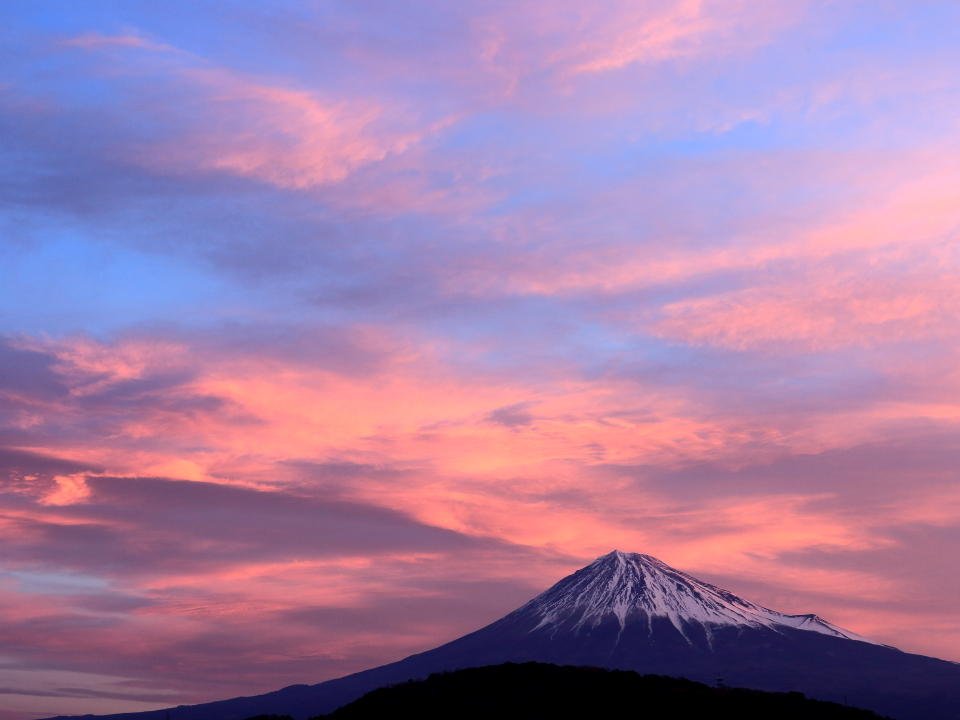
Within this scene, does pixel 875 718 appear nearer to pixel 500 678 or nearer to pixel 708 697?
pixel 708 697

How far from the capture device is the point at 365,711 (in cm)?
8456

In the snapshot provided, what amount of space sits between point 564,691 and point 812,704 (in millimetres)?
19528

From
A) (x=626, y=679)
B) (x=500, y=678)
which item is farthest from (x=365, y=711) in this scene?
(x=626, y=679)

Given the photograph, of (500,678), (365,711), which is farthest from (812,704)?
(365,711)

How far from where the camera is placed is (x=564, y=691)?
8450cm

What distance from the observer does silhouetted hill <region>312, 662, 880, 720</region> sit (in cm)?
7925

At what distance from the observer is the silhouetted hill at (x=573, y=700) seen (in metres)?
79.2

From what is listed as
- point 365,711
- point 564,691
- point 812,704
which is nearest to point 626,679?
point 564,691

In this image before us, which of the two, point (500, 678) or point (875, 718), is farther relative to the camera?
point (500, 678)

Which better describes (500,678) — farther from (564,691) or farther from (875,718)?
(875,718)

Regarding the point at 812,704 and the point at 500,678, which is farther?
the point at 500,678

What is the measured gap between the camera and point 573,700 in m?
82.8

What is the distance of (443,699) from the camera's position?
8456cm

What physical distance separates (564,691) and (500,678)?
664cm
